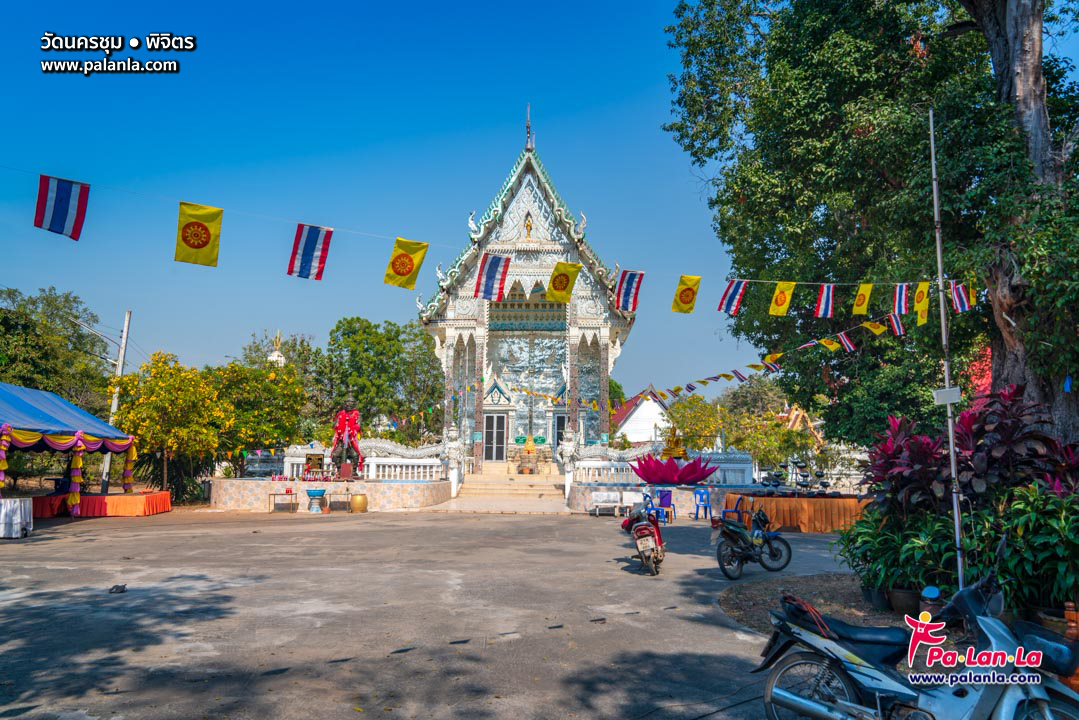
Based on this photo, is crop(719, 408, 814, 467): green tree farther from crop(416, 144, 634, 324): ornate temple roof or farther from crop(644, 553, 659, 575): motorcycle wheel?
crop(644, 553, 659, 575): motorcycle wheel

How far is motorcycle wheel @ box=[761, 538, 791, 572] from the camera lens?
35.9 feet

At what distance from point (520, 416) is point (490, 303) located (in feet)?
17.6

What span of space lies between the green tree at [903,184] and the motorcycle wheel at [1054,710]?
7502 mm

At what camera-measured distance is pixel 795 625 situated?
4598mm

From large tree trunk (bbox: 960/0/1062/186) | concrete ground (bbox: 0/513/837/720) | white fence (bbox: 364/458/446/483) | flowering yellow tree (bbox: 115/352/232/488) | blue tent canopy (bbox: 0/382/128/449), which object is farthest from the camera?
white fence (bbox: 364/458/446/483)

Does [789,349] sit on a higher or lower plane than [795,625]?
higher

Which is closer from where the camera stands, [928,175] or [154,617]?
[154,617]

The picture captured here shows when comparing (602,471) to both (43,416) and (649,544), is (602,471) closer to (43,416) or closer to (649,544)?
(649,544)

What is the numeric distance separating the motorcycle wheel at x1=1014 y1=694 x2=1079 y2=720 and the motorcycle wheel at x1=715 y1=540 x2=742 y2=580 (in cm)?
637

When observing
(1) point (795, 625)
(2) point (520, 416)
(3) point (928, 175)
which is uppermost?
(3) point (928, 175)

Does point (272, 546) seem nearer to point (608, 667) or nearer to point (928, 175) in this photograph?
point (608, 667)

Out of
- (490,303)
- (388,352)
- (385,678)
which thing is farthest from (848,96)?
(388,352)

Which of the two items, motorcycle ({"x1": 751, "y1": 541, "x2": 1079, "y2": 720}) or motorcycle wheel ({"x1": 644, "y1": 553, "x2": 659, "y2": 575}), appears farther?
motorcycle wheel ({"x1": 644, "y1": 553, "x2": 659, "y2": 575})

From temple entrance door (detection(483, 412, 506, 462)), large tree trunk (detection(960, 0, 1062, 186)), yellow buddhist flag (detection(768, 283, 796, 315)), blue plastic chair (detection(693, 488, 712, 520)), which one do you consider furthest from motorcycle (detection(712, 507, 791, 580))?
temple entrance door (detection(483, 412, 506, 462))
